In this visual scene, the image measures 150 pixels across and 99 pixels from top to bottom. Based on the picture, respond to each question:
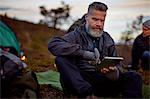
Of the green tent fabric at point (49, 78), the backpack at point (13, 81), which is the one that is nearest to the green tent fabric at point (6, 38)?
the backpack at point (13, 81)

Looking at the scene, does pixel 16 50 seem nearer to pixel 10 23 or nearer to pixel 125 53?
pixel 10 23

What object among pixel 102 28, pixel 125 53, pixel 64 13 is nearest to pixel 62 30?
pixel 64 13

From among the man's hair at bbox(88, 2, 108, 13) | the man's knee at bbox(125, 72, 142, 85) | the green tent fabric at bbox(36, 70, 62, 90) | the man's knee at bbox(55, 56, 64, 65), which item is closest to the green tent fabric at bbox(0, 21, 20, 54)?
the man's knee at bbox(55, 56, 64, 65)

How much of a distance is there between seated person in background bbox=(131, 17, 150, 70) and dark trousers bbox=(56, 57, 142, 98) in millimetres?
2301

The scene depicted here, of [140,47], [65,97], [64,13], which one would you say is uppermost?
[64,13]

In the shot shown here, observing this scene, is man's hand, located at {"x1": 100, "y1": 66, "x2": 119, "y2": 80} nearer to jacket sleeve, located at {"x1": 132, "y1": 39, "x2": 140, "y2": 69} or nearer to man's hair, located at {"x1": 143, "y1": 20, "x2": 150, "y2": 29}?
man's hair, located at {"x1": 143, "y1": 20, "x2": 150, "y2": 29}

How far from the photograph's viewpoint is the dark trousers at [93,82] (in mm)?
4004

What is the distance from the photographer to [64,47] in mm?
4082

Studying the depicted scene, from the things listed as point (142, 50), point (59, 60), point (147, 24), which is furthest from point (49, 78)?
point (142, 50)

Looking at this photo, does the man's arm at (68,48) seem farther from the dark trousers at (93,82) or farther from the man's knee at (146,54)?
the man's knee at (146,54)

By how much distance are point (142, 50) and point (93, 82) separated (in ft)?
8.94

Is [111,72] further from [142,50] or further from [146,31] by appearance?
[142,50]

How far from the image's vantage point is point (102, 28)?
14.1ft

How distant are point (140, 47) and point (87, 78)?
2.78 meters
